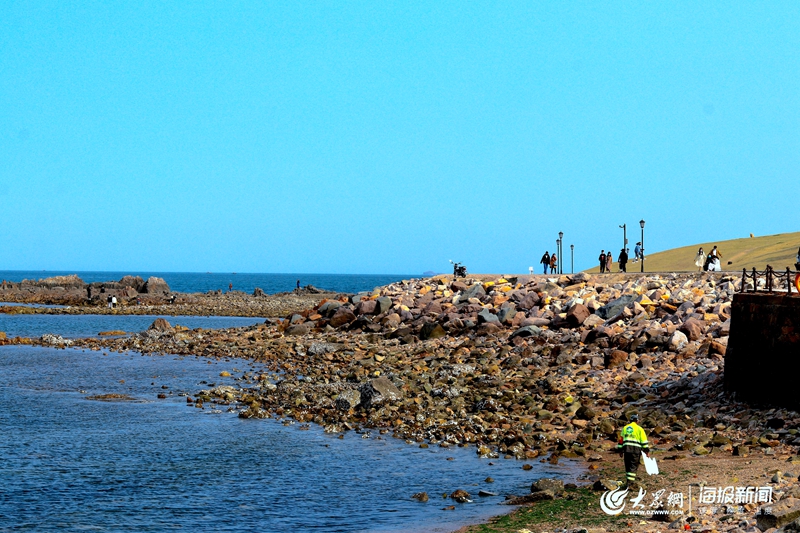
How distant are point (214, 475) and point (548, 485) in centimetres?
673

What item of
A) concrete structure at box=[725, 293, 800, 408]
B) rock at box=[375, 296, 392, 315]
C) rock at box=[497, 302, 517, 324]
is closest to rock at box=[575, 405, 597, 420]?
concrete structure at box=[725, 293, 800, 408]

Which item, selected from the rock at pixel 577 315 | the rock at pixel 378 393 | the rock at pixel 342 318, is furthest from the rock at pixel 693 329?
the rock at pixel 342 318

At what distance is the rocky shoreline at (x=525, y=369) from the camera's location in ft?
56.9

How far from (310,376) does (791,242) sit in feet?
180

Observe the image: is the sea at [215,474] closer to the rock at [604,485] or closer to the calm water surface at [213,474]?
the calm water surface at [213,474]

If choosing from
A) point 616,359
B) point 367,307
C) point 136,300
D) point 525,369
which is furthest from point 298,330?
point 136,300

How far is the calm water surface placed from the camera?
43.0 feet

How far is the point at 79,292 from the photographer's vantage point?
93375 millimetres

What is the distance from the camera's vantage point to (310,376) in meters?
28.2

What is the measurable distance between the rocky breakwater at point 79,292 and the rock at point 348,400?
219 feet

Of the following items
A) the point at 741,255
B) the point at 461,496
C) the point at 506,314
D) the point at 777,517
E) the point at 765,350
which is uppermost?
the point at 741,255

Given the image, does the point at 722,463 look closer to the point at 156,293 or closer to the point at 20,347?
the point at 20,347

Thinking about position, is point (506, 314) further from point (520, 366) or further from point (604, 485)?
point (604, 485)

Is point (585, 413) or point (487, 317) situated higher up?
point (487, 317)
